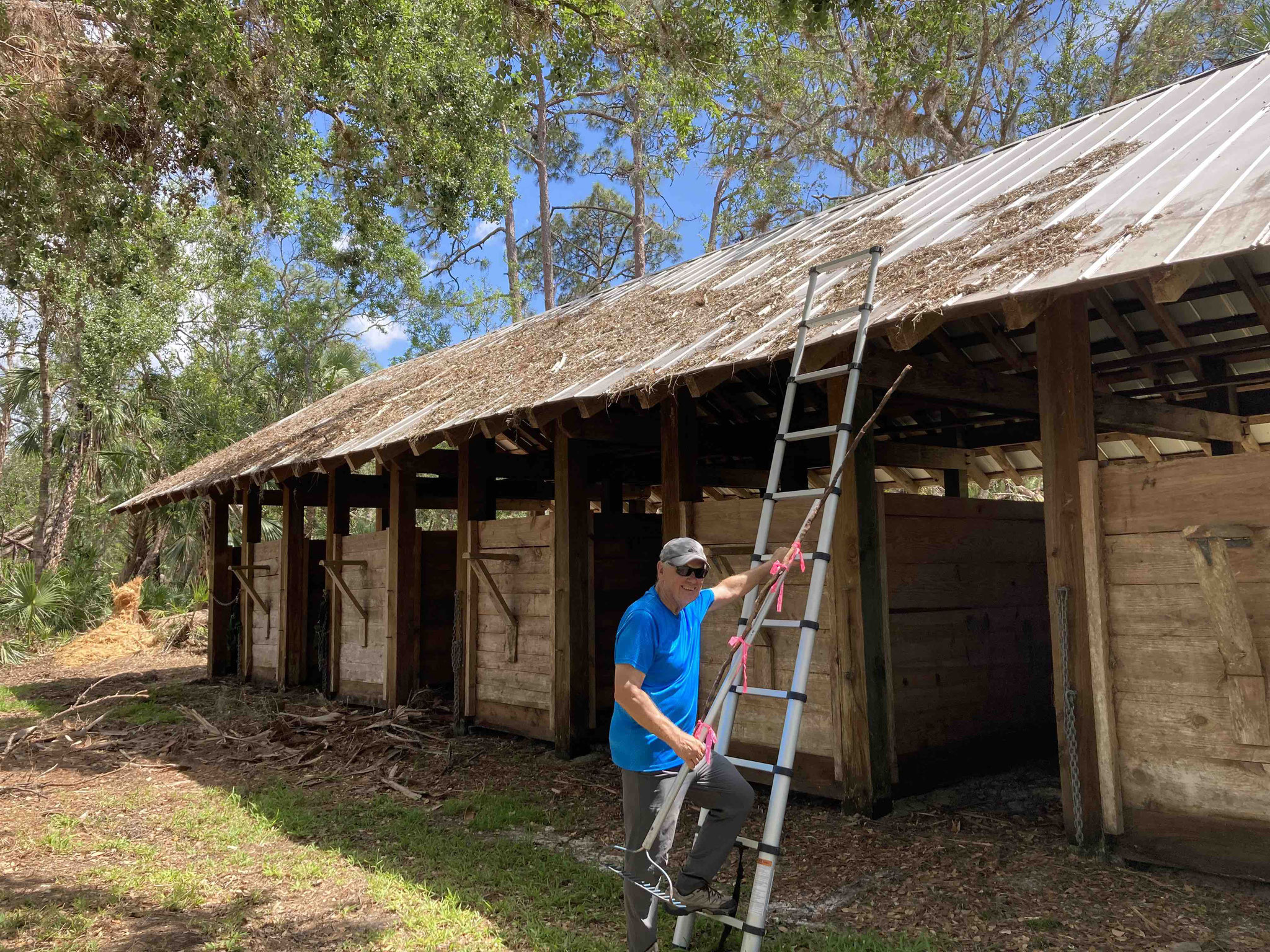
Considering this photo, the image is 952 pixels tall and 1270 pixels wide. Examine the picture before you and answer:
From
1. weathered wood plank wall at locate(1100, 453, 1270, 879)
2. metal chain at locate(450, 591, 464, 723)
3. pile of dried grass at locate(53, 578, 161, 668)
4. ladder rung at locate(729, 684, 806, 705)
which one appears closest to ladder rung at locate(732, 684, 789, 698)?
ladder rung at locate(729, 684, 806, 705)

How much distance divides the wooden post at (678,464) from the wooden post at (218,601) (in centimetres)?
1010

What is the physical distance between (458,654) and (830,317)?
6088 millimetres

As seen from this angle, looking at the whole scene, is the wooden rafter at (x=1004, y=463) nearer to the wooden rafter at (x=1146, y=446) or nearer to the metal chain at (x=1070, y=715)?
the wooden rafter at (x=1146, y=446)

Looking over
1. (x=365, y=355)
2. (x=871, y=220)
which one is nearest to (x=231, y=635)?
(x=871, y=220)

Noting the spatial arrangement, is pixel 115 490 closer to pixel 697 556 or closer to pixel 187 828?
pixel 187 828

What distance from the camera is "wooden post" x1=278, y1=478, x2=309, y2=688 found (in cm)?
1302

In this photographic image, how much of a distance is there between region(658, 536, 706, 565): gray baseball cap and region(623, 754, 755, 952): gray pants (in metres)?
0.81

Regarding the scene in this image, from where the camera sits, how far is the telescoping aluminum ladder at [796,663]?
356cm

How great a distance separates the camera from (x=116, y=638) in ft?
62.1

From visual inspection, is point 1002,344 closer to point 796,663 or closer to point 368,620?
point 796,663

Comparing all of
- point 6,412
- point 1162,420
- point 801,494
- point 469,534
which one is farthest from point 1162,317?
Answer: point 6,412

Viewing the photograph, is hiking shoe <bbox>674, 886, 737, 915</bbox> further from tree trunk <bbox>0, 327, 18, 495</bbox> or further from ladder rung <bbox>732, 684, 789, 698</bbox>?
tree trunk <bbox>0, 327, 18, 495</bbox>

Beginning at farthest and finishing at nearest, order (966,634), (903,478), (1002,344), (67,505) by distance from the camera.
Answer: (67,505) → (903,478) → (966,634) → (1002,344)

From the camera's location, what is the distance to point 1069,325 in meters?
5.50
